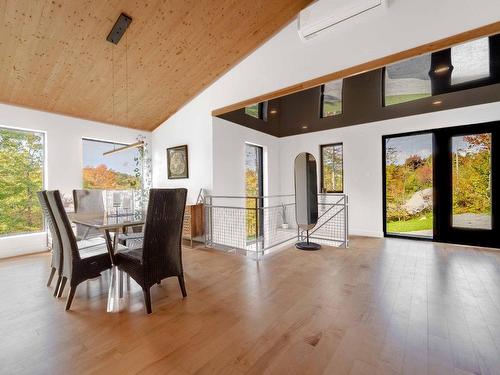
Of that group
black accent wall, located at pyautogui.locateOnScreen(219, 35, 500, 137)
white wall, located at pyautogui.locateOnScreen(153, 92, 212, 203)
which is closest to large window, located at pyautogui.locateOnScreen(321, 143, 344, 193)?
black accent wall, located at pyautogui.locateOnScreen(219, 35, 500, 137)

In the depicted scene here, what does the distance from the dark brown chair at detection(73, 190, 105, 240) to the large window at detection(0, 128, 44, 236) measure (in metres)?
0.88

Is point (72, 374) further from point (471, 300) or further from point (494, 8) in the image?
point (494, 8)

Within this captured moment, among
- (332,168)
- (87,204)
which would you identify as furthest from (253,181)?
(87,204)

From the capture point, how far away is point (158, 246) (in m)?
2.18

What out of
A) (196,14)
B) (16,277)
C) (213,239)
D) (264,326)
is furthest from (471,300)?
(16,277)

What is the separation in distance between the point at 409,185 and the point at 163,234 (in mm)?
4964

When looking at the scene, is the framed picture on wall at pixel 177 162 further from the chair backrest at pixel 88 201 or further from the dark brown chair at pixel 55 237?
the dark brown chair at pixel 55 237

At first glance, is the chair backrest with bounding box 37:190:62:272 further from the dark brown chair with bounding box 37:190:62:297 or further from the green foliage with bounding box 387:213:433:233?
the green foliage with bounding box 387:213:433:233

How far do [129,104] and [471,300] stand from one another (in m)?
5.82

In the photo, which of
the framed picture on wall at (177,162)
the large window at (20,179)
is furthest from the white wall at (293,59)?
the large window at (20,179)

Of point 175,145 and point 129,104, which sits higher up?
point 129,104

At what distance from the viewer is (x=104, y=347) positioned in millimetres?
1645

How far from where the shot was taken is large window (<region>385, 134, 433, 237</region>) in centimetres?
469

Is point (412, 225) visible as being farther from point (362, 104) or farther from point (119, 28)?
point (119, 28)
